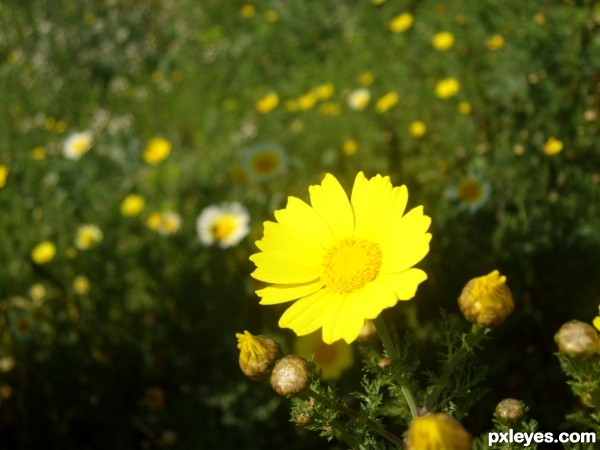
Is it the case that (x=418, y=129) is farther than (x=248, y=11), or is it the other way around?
(x=248, y=11)

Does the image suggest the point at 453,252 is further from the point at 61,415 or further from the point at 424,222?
the point at 61,415

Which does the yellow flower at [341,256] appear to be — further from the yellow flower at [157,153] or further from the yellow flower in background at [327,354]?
the yellow flower at [157,153]

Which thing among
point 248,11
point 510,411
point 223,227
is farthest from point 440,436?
point 248,11

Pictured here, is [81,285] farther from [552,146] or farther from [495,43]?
[495,43]

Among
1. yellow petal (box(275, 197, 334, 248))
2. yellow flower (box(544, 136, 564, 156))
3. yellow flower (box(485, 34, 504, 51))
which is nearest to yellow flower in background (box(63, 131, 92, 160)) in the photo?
yellow flower (box(485, 34, 504, 51))

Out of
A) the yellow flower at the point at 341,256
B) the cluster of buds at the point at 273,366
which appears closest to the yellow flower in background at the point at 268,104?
the yellow flower at the point at 341,256
